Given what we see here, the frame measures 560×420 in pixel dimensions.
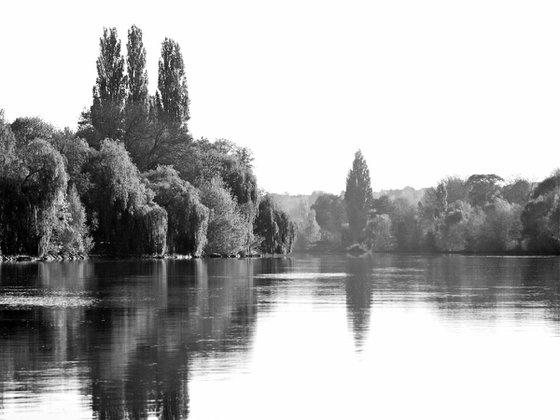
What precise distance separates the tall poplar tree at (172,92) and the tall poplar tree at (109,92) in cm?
531

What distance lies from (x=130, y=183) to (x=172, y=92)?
2625 cm

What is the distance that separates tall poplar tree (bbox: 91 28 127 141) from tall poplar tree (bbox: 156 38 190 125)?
5.31 meters

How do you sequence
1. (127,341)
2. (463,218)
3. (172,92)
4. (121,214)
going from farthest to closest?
(463,218) → (172,92) → (121,214) → (127,341)

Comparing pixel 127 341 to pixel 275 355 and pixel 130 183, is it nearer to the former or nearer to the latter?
pixel 275 355

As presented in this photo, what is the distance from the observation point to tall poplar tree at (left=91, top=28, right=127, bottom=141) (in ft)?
320

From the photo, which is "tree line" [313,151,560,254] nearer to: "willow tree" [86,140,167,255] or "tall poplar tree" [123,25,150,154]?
"tall poplar tree" [123,25,150,154]

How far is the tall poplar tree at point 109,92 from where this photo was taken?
320ft

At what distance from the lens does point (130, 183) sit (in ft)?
259

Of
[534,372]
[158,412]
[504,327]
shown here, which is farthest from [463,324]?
[158,412]

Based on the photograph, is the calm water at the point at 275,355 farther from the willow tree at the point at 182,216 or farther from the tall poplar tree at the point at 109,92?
the tall poplar tree at the point at 109,92

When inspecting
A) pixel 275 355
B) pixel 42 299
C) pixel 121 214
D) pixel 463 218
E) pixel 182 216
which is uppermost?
pixel 463 218

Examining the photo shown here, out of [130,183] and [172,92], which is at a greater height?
[172,92]

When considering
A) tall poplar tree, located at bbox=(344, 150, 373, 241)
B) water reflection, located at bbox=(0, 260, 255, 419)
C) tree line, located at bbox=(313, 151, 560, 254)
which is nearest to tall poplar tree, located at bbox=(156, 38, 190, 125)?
tree line, located at bbox=(313, 151, 560, 254)

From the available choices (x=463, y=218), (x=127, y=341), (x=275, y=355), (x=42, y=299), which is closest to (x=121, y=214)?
(x=42, y=299)
